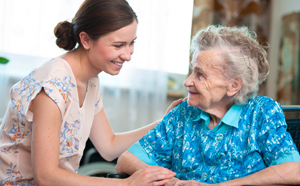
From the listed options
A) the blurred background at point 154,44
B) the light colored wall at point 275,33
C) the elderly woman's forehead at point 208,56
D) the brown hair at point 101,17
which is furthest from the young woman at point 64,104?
the light colored wall at point 275,33

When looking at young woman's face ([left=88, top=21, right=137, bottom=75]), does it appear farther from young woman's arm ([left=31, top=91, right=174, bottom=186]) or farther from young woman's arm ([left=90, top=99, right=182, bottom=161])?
young woman's arm ([left=90, top=99, right=182, bottom=161])

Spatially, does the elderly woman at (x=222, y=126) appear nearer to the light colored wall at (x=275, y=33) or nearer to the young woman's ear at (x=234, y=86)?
the young woman's ear at (x=234, y=86)

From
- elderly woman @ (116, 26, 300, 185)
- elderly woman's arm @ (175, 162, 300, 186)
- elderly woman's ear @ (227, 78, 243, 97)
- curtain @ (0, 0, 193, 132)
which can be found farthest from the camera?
curtain @ (0, 0, 193, 132)

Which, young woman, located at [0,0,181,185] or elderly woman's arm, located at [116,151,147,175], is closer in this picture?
young woman, located at [0,0,181,185]

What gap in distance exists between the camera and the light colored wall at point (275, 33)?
338 cm

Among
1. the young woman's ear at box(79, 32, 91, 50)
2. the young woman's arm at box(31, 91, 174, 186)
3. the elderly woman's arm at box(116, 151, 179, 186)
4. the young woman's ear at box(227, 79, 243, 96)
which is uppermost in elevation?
the young woman's ear at box(79, 32, 91, 50)

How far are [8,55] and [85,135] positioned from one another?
1.38 meters

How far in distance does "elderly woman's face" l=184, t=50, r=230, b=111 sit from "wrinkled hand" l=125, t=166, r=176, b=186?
0.33 m

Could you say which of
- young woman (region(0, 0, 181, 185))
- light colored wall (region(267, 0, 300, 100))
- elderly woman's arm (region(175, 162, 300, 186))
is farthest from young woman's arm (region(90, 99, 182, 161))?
light colored wall (region(267, 0, 300, 100))

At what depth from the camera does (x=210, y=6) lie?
3.11 metres

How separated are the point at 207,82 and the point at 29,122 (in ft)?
2.54

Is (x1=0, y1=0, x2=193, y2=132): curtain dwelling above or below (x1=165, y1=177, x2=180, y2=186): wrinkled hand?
above

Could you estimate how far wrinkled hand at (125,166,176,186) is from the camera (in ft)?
3.93

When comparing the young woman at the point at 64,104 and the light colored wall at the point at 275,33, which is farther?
the light colored wall at the point at 275,33
